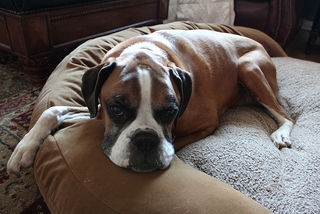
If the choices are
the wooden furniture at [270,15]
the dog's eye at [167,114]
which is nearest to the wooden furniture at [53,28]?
the wooden furniture at [270,15]

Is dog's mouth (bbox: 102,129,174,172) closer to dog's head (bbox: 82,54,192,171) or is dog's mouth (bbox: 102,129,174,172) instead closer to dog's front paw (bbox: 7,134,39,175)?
dog's head (bbox: 82,54,192,171)

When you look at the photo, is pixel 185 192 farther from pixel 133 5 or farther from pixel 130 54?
pixel 133 5

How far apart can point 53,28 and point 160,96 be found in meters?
1.35

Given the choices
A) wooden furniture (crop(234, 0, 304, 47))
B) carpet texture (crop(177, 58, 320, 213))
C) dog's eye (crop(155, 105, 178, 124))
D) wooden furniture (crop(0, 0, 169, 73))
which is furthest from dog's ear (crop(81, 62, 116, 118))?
wooden furniture (crop(234, 0, 304, 47))

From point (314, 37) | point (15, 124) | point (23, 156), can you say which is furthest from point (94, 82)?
point (314, 37)

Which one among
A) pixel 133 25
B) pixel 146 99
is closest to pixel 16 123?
pixel 146 99

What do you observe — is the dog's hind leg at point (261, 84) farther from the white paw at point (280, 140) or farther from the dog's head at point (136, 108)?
the dog's head at point (136, 108)

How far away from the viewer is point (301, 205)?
1.05 metres

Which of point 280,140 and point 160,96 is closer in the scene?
point 160,96

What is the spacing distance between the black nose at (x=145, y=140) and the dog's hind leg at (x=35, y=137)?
368 mm

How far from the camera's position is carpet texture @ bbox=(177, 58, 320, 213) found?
42.9 inches

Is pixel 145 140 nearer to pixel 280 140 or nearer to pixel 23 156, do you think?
pixel 23 156

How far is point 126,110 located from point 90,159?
0.20m

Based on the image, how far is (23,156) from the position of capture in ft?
3.61
